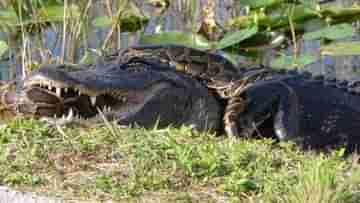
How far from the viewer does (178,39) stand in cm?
818

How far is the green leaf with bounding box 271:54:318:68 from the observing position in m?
7.95

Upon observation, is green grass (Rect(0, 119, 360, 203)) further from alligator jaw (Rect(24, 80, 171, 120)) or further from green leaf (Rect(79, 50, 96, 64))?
green leaf (Rect(79, 50, 96, 64))

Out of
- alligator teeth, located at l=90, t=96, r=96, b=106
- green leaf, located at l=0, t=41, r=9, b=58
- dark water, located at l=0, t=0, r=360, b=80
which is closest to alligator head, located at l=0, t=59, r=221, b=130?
alligator teeth, located at l=90, t=96, r=96, b=106

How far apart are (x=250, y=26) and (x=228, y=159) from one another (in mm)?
4963

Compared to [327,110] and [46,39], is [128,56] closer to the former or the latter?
[327,110]

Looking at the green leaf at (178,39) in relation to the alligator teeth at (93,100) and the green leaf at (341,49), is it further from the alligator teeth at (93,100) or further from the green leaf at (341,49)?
the alligator teeth at (93,100)

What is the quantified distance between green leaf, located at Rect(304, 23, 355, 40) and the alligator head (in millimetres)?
3181

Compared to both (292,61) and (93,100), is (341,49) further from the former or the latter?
(93,100)

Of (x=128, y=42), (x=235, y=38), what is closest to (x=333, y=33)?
(x=235, y=38)

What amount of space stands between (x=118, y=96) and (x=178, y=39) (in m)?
3.36

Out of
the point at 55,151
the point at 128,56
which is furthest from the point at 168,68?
the point at 55,151

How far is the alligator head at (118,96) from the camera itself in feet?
15.5

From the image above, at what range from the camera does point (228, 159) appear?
3732 millimetres

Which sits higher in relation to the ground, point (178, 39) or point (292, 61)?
point (178, 39)
